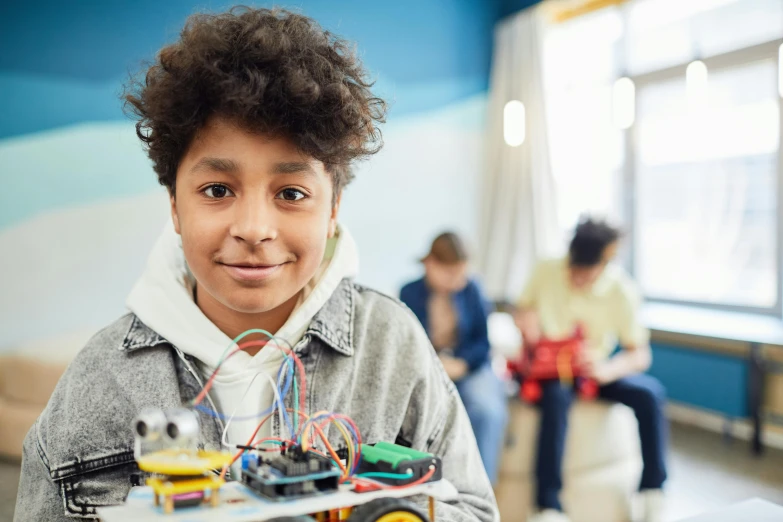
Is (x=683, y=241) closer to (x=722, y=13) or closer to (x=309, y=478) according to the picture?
(x=722, y=13)

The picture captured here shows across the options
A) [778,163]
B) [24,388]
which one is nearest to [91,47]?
[24,388]

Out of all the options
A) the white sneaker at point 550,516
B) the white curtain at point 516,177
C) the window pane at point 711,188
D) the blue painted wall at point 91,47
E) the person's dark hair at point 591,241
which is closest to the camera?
the white sneaker at point 550,516

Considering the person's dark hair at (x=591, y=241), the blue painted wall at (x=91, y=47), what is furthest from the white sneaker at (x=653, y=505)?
the blue painted wall at (x=91, y=47)

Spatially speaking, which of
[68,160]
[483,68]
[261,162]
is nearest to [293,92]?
[261,162]

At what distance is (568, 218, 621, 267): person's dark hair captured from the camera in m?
2.59

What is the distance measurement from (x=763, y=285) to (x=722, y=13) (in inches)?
59.0

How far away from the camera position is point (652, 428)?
8.08 feet

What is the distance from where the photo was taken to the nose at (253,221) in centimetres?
72

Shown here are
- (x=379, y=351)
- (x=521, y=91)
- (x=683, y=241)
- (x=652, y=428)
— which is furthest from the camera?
(x=521, y=91)

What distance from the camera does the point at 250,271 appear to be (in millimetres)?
757

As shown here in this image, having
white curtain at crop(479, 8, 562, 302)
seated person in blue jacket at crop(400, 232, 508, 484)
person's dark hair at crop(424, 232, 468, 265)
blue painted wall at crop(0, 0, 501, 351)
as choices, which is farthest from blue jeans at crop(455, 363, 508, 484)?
white curtain at crop(479, 8, 562, 302)

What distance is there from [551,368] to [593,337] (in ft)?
1.23

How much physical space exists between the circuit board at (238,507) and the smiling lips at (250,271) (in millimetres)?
267

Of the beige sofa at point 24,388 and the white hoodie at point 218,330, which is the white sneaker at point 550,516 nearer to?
the white hoodie at point 218,330
